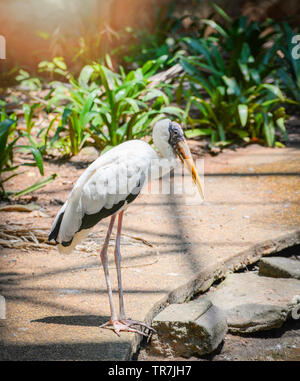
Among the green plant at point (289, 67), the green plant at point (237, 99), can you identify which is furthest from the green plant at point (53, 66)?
the green plant at point (289, 67)

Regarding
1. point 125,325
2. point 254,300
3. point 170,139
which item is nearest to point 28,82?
point 170,139

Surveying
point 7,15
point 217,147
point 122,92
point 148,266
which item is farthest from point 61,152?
point 7,15

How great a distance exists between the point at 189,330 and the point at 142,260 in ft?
2.80

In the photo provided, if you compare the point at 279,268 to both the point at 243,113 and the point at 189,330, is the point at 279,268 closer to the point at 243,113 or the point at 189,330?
the point at 189,330

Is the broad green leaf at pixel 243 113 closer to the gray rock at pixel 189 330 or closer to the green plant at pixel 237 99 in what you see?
the green plant at pixel 237 99

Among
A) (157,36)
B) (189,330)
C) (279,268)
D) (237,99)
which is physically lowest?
(189,330)

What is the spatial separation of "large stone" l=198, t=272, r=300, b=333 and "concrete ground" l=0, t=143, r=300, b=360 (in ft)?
0.41

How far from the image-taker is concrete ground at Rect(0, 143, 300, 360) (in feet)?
8.02

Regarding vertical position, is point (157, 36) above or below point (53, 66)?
above

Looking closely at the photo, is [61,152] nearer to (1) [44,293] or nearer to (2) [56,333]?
(1) [44,293]

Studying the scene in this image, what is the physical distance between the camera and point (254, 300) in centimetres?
298

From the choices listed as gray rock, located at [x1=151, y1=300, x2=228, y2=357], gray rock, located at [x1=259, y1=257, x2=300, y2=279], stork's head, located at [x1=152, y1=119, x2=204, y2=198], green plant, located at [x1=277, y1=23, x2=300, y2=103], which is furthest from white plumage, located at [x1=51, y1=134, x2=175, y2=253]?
green plant, located at [x1=277, y1=23, x2=300, y2=103]

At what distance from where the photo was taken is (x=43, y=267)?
3.25 m

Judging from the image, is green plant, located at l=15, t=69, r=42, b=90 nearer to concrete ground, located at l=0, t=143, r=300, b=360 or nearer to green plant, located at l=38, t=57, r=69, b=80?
green plant, located at l=38, t=57, r=69, b=80
